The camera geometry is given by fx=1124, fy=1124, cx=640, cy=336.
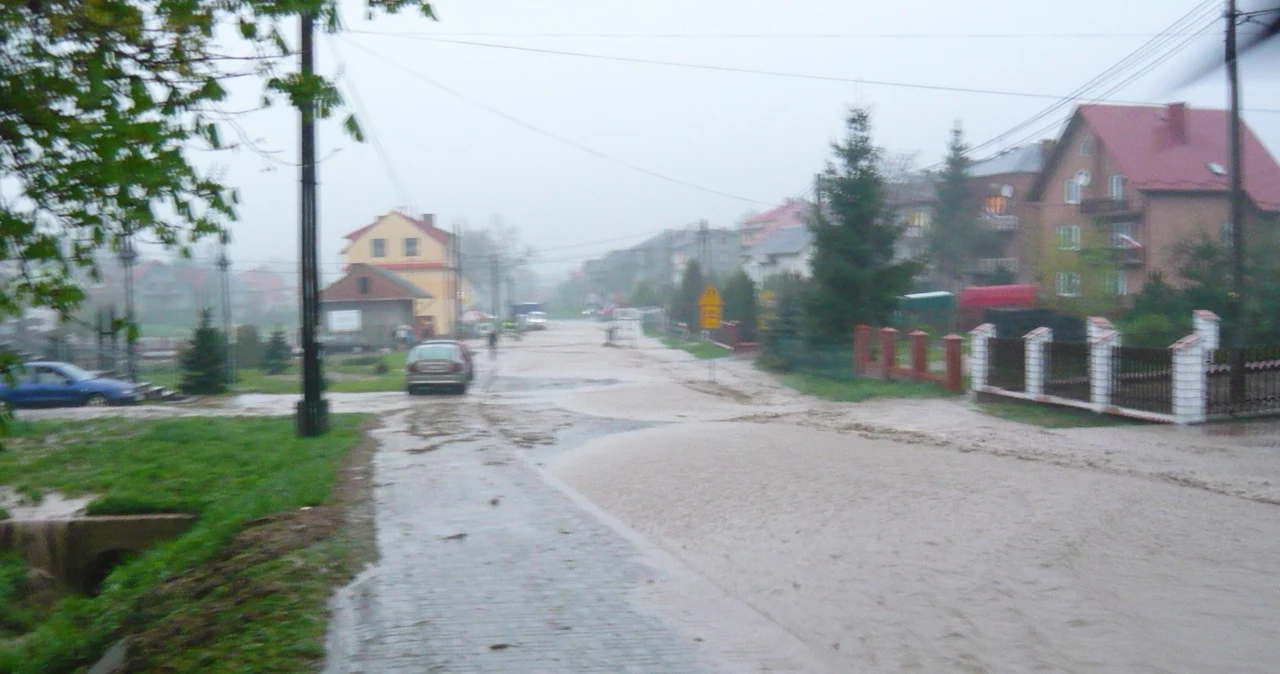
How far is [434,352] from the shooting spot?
105 feet

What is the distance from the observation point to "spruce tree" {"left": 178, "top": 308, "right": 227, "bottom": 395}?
116 ft

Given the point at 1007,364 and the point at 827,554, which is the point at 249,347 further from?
the point at 827,554

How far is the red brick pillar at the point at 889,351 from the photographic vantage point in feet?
99.5

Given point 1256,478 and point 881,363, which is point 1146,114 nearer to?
point 881,363

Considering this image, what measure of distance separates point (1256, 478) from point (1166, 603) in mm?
6670

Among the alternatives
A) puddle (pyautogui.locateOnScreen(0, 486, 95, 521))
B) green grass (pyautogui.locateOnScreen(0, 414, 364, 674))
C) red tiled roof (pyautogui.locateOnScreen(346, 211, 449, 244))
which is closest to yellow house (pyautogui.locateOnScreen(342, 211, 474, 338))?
red tiled roof (pyautogui.locateOnScreen(346, 211, 449, 244))

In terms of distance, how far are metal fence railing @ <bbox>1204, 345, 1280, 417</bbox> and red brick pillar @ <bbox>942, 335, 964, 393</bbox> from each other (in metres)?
7.91

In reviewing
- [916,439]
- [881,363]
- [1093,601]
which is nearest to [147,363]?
[881,363]

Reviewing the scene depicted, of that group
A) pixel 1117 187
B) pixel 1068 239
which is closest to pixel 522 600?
pixel 1068 239

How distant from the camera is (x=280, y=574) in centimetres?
793

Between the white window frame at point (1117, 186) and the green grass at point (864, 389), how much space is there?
20.8 meters

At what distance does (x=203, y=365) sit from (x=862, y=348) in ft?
67.2

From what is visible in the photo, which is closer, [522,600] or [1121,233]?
[522,600]

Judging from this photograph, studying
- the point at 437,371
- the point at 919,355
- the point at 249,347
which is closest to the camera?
the point at 919,355
